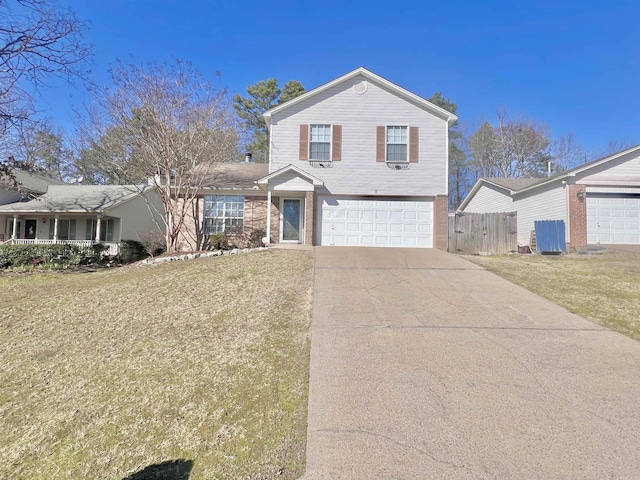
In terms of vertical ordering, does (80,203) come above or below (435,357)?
above

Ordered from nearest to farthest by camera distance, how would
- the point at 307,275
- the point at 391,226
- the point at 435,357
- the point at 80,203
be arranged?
the point at 435,357 → the point at 307,275 → the point at 391,226 → the point at 80,203

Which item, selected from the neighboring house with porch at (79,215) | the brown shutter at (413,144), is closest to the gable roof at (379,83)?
the brown shutter at (413,144)

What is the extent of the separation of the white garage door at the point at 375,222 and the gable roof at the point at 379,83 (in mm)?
3871

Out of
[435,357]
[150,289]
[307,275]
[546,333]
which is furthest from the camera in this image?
[307,275]

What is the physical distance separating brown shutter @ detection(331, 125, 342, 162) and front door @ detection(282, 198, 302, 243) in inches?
95.1

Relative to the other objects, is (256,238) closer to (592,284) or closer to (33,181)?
(592,284)

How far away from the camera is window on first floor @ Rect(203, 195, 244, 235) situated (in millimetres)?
15516

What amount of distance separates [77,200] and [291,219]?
14.2 meters

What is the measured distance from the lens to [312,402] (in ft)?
10.8

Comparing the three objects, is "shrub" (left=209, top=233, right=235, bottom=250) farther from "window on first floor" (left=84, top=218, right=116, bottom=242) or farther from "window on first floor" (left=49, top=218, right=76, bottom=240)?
"window on first floor" (left=49, top=218, right=76, bottom=240)

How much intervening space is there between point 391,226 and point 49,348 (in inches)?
462

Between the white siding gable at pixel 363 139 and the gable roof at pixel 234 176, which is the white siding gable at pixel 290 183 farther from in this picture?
the gable roof at pixel 234 176

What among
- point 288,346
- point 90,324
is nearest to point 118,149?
point 90,324

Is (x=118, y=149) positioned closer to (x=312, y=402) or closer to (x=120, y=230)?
(x=120, y=230)
